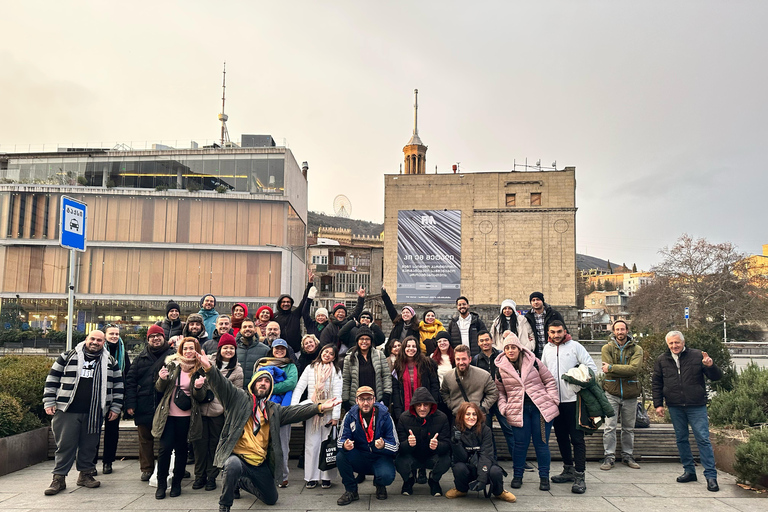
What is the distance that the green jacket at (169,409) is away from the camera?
6273 mm

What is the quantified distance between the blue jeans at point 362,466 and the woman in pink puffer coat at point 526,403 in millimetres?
1618

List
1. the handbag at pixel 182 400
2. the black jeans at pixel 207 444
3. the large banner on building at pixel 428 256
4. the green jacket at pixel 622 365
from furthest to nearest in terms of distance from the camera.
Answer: the large banner on building at pixel 428 256 → the green jacket at pixel 622 365 → the black jeans at pixel 207 444 → the handbag at pixel 182 400

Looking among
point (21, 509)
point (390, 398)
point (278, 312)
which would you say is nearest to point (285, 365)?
point (390, 398)

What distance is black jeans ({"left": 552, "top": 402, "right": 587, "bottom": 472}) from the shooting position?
6.66 m

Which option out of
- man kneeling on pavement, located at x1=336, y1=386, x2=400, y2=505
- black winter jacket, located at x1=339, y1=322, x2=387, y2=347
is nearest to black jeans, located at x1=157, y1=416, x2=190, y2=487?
man kneeling on pavement, located at x1=336, y1=386, x2=400, y2=505

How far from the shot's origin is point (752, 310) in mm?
43938

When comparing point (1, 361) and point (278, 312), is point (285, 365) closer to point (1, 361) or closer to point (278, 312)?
point (278, 312)

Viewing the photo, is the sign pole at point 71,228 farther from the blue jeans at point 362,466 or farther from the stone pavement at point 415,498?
the blue jeans at point 362,466

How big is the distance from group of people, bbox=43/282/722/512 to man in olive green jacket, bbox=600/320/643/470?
0.8 inches

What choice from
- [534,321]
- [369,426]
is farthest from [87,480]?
[534,321]

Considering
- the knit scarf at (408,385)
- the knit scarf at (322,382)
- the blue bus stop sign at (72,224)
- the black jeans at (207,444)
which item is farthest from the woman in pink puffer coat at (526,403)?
the blue bus stop sign at (72,224)

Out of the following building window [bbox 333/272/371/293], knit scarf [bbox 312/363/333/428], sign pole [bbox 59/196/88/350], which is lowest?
knit scarf [bbox 312/363/333/428]

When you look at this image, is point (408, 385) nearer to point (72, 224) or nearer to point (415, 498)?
point (415, 498)

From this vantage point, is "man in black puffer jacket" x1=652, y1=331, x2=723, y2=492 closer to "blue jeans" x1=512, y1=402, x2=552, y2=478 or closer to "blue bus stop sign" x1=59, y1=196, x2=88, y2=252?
"blue jeans" x1=512, y1=402, x2=552, y2=478
